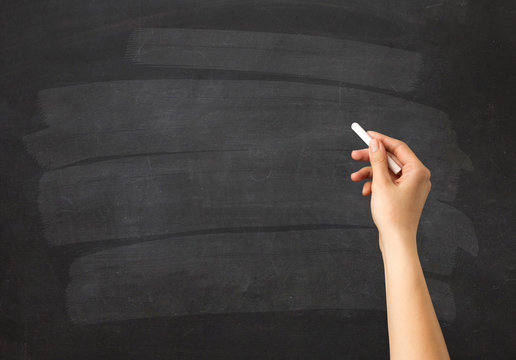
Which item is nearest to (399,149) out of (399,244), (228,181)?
(399,244)

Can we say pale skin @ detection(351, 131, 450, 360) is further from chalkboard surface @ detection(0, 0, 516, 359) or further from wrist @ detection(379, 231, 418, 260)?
chalkboard surface @ detection(0, 0, 516, 359)

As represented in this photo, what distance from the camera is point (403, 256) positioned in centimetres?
46

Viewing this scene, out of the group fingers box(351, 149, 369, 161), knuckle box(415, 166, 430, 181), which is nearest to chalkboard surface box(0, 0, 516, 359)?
fingers box(351, 149, 369, 161)

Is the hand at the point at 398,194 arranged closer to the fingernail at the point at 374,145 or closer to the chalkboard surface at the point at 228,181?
the fingernail at the point at 374,145

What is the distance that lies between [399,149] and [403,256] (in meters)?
0.19

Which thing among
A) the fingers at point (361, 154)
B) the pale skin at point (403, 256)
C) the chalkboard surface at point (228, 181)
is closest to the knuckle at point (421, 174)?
the pale skin at point (403, 256)

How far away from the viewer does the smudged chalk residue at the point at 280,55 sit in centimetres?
78

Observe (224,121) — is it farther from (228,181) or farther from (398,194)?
(398,194)

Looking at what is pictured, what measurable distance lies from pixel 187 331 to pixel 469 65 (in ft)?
2.77

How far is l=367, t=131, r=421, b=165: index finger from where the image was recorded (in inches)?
22.2

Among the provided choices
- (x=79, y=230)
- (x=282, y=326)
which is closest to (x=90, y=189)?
(x=79, y=230)

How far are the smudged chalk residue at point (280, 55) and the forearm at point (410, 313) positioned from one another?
1.53 feet

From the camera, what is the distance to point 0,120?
77 centimetres

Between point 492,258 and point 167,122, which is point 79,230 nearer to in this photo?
point 167,122
